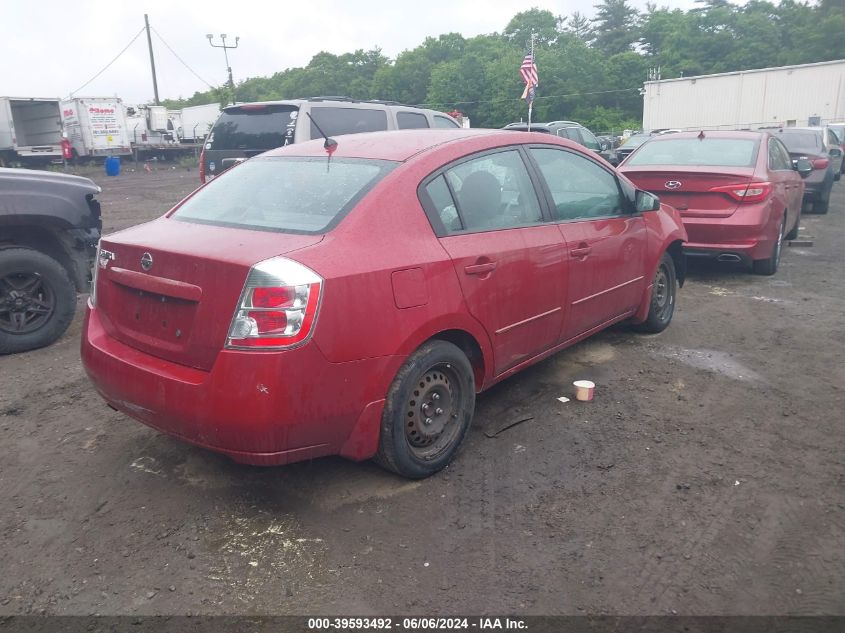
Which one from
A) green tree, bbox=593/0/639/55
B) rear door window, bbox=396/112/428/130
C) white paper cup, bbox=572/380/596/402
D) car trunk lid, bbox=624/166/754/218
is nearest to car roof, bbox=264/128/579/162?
white paper cup, bbox=572/380/596/402

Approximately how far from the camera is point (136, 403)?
319cm

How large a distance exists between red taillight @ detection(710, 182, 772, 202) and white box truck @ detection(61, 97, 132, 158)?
28571mm

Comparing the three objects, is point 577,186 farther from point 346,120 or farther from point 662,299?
point 346,120

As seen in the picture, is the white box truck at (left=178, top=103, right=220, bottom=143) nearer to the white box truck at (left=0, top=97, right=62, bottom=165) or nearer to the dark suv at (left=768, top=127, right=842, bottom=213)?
the white box truck at (left=0, top=97, right=62, bottom=165)

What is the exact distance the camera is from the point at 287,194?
3.59 meters

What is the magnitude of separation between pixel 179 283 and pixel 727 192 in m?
6.15

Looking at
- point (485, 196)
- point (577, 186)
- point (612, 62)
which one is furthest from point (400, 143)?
point (612, 62)

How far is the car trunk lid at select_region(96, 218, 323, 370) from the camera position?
2.92 metres

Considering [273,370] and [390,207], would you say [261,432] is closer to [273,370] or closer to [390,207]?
[273,370]

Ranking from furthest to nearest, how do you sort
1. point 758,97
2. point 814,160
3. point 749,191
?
point 758,97, point 814,160, point 749,191

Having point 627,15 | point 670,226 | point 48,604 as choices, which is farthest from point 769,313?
point 627,15

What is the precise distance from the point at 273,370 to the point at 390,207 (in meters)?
1.01

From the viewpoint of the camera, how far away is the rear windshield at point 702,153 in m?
7.77

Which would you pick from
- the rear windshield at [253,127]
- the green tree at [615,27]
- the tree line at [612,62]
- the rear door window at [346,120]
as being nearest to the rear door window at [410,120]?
the rear door window at [346,120]
